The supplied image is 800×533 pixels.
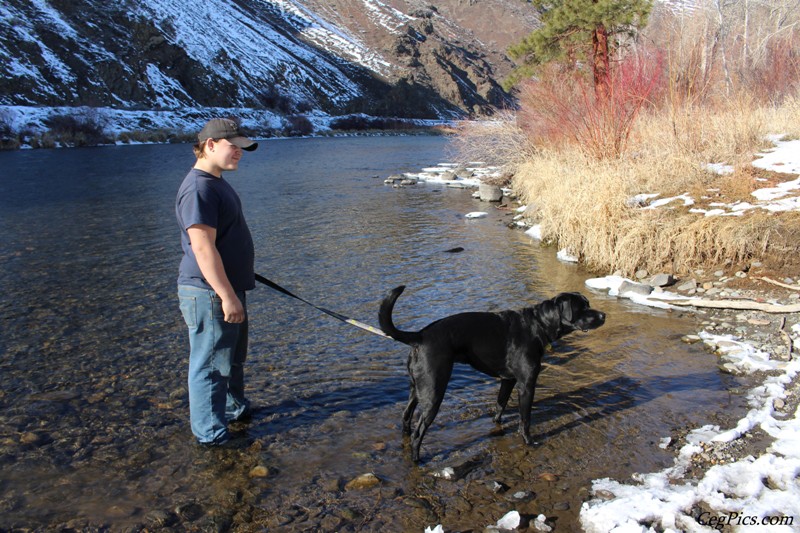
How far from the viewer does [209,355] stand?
Answer: 14.6ft

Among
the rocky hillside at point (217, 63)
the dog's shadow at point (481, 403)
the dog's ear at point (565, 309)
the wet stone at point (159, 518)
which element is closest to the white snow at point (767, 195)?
the dog's shadow at point (481, 403)

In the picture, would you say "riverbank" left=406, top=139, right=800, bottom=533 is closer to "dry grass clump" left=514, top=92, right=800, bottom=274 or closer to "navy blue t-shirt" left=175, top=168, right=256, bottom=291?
"dry grass clump" left=514, top=92, right=800, bottom=274

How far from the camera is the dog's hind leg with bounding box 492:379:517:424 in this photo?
5168 mm

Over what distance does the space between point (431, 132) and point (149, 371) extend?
311ft

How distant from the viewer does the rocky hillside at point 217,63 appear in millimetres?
76875

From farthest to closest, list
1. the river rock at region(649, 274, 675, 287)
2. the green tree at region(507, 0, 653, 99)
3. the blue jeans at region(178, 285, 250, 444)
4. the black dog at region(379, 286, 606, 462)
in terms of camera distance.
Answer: the green tree at region(507, 0, 653, 99) < the river rock at region(649, 274, 675, 287) < the black dog at region(379, 286, 606, 462) < the blue jeans at region(178, 285, 250, 444)

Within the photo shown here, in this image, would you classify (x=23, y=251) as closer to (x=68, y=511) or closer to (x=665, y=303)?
(x=68, y=511)

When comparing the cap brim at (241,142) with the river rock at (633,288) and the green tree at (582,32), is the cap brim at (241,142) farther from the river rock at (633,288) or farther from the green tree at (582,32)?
the green tree at (582,32)

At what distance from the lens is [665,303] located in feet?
27.9

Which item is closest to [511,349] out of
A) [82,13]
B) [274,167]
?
[274,167]

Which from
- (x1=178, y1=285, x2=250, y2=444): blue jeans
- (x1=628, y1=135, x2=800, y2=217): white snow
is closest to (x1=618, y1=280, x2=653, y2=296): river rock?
(x1=628, y1=135, x2=800, y2=217): white snow

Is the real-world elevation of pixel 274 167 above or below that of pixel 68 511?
below

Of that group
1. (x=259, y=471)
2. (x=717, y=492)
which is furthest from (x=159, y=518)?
(x=717, y=492)

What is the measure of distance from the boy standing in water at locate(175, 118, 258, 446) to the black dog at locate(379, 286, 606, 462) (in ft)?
3.82
